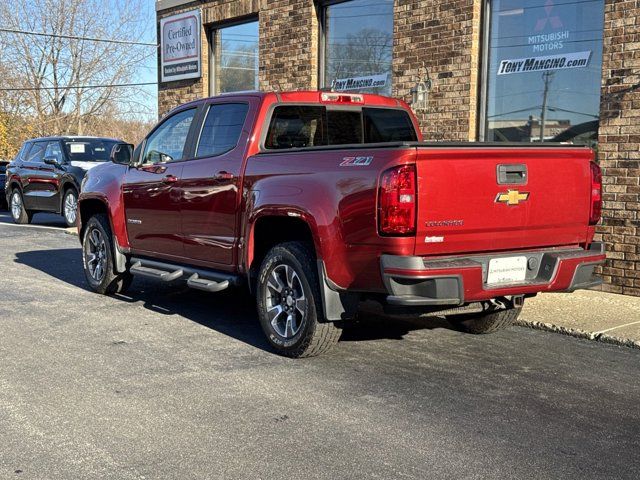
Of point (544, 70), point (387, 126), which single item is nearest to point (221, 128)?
point (387, 126)

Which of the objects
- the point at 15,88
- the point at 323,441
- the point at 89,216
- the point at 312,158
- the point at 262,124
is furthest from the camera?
the point at 15,88

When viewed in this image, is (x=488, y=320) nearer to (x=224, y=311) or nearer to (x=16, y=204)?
(x=224, y=311)

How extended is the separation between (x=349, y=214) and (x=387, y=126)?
6.81 ft

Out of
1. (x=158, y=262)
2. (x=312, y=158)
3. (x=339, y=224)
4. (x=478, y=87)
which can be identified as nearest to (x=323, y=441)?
(x=339, y=224)

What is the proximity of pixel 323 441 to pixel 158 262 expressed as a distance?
3.67 metres

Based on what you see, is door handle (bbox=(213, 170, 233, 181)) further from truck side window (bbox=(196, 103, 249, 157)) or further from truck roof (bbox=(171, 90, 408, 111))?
truck roof (bbox=(171, 90, 408, 111))

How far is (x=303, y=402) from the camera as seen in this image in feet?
15.0

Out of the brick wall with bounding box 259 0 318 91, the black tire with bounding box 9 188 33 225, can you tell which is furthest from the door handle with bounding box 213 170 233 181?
the black tire with bounding box 9 188 33 225

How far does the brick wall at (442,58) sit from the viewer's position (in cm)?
970

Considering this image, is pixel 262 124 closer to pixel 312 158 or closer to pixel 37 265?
pixel 312 158

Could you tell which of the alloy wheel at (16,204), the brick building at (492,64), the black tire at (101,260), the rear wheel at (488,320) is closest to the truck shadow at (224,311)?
the black tire at (101,260)

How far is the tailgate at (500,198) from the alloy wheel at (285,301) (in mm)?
1167

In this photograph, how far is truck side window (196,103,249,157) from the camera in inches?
246

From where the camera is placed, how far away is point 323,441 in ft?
13.0
